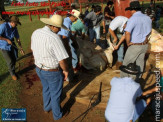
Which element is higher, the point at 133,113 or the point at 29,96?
the point at 133,113

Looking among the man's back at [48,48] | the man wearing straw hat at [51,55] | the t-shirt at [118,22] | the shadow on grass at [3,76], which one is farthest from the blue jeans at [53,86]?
the shadow on grass at [3,76]

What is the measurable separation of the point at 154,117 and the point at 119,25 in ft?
8.25

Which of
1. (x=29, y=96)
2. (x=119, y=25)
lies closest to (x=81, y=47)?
(x=119, y=25)

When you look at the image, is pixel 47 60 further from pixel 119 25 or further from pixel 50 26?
pixel 119 25

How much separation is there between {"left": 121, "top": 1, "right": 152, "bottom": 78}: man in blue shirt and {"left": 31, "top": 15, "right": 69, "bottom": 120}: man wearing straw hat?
1.59 meters

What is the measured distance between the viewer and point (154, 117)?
3.16m

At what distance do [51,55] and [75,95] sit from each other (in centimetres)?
168

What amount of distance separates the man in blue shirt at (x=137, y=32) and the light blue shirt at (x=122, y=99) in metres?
1.65

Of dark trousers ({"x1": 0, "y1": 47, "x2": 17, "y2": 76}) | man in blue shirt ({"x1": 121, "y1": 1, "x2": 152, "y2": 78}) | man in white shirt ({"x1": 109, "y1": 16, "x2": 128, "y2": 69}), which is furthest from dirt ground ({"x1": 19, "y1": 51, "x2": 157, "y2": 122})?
man in blue shirt ({"x1": 121, "y1": 1, "x2": 152, "y2": 78})

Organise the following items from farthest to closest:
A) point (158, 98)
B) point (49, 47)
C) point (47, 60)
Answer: point (158, 98) → point (47, 60) → point (49, 47)

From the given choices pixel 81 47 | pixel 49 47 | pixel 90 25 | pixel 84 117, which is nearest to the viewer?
pixel 49 47

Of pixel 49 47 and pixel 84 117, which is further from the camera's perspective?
pixel 84 117

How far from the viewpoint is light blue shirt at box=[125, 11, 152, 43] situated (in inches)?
132

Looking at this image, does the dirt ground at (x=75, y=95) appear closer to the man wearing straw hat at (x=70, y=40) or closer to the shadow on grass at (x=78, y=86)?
the shadow on grass at (x=78, y=86)
